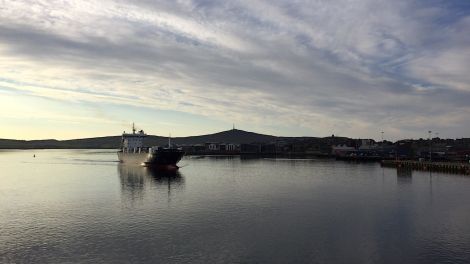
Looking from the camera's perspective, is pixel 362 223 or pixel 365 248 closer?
pixel 365 248

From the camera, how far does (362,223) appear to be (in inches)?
1629

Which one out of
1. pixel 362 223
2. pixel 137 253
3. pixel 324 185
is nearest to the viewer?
pixel 137 253

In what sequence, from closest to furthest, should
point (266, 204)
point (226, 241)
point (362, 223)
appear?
point (226, 241), point (362, 223), point (266, 204)

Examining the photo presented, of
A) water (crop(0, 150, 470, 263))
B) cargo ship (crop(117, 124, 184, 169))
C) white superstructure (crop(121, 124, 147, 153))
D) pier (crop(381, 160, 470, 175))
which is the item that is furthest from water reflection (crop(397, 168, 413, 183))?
white superstructure (crop(121, 124, 147, 153))

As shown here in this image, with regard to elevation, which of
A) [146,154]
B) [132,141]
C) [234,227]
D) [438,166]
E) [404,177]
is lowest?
[234,227]

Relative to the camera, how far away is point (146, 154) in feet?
400

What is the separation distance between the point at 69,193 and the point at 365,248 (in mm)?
51211

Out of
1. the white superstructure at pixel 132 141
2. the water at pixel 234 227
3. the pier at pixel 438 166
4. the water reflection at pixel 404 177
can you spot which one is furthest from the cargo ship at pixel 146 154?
the pier at pixel 438 166

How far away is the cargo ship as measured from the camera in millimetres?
116875

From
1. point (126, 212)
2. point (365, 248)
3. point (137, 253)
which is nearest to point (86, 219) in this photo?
point (126, 212)

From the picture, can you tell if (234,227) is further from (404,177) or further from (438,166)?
(438,166)

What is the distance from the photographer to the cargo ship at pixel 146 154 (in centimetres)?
11688

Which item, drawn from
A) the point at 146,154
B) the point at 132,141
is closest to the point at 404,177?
the point at 146,154

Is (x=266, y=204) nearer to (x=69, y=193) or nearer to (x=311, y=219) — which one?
(x=311, y=219)
